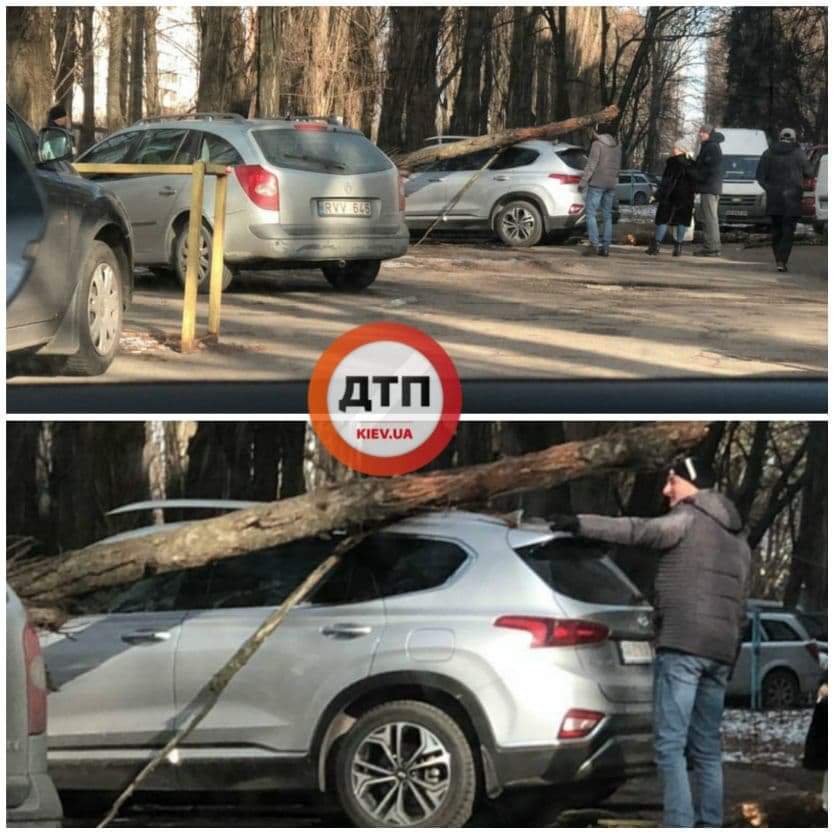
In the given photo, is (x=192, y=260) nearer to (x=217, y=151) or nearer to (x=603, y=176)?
(x=217, y=151)

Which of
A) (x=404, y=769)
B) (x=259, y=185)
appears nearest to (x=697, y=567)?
(x=404, y=769)

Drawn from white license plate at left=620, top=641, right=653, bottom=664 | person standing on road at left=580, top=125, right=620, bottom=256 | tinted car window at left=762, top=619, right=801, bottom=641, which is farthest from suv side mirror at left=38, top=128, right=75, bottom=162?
tinted car window at left=762, top=619, right=801, bottom=641

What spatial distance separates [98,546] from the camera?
20.6 feet

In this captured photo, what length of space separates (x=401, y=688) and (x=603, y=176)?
1768mm

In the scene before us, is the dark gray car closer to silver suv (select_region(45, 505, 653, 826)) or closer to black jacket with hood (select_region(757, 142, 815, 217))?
silver suv (select_region(45, 505, 653, 826))

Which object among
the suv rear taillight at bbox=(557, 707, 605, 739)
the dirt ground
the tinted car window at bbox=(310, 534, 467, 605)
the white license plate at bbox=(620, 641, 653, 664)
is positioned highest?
the dirt ground

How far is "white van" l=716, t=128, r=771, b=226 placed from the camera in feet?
21.2

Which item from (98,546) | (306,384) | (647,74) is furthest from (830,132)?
(98,546)

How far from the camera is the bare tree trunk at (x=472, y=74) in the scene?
20.9 ft

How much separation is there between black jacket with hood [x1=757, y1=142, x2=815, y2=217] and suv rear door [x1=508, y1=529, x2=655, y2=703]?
1.25 m

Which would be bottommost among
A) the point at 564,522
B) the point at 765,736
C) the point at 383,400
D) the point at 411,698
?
the point at 765,736

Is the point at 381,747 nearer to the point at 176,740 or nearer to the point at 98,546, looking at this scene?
the point at 176,740

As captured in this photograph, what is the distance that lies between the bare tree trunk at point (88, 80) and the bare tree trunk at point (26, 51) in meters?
0.12

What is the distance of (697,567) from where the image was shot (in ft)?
20.5
